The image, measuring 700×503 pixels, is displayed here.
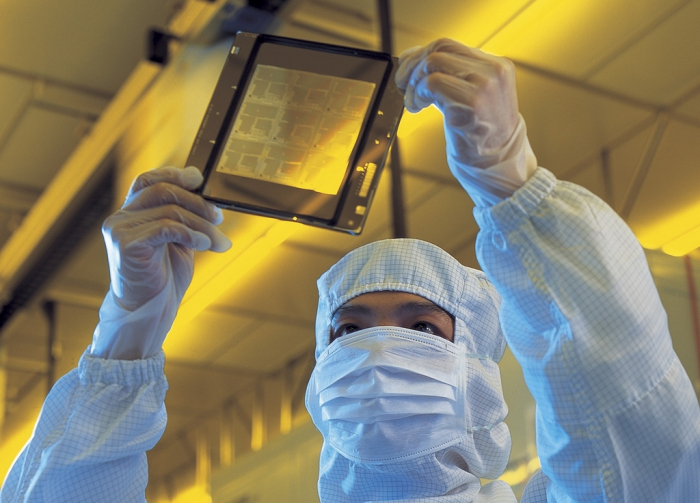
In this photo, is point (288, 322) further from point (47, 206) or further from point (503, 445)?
point (503, 445)

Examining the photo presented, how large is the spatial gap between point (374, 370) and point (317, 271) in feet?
6.29

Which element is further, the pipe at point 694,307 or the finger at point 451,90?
the pipe at point 694,307

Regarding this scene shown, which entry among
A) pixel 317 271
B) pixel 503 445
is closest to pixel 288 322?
pixel 317 271

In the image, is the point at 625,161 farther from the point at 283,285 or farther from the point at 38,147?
the point at 38,147

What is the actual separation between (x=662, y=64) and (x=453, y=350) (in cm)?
132

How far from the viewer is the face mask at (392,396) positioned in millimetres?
1186

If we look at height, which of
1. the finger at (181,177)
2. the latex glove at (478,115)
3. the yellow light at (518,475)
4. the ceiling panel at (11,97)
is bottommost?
the yellow light at (518,475)

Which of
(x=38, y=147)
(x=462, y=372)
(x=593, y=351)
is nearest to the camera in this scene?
(x=593, y=351)

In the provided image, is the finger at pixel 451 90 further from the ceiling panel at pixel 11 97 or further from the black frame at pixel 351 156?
the ceiling panel at pixel 11 97

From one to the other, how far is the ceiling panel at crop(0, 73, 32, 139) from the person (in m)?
2.09

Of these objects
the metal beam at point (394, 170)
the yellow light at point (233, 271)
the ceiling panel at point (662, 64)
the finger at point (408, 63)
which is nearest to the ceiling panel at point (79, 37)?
the yellow light at point (233, 271)

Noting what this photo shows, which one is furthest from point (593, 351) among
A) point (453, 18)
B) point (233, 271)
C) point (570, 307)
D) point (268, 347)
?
point (268, 347)

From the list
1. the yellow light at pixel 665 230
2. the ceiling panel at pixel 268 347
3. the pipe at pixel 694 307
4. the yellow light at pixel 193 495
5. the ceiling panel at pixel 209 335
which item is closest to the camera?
the pipe at pixel 694 307

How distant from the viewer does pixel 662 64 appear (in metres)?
2.25
